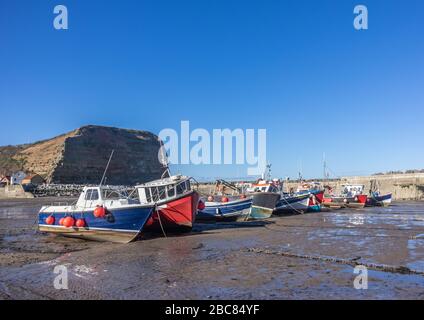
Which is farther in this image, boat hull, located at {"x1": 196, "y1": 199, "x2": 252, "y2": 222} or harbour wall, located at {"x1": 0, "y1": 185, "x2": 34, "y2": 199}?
harbour wall, located at {"x1": 0, "y1": 185, "x2": 34, "y2": 199}

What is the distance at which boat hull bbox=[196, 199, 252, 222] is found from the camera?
1075 inches

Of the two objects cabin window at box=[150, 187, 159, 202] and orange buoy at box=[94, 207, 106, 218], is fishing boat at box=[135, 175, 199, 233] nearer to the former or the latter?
cabin window at box=[150, 187, 159, 202]

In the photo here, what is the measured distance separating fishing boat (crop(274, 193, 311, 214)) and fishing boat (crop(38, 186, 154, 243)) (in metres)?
17.8

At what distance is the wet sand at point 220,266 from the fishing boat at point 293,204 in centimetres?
1402

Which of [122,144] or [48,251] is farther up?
[122,144]

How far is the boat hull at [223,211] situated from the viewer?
27297 millimetres

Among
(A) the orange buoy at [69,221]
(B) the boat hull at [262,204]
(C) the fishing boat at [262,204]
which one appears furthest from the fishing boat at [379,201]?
(A) the orange buoy at [69,221]

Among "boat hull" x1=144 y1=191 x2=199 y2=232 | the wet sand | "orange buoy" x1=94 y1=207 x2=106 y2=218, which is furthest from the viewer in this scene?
"boat hull" x1=144 y1=191 x2=199 y2=232

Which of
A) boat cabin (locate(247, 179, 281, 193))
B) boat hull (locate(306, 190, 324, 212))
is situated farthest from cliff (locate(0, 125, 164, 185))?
boat hull (locate(306, 190, 324, 212))

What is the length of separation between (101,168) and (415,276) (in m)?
98.9

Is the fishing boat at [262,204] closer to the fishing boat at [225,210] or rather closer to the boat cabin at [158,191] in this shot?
the fishing boat at [225,210]

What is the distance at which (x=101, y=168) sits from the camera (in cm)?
10294
